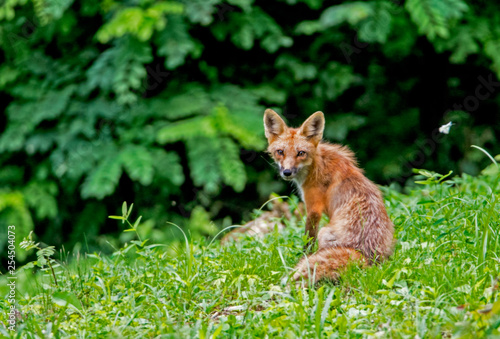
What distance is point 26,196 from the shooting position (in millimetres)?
6422

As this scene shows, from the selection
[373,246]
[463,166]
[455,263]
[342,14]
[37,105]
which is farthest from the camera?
[463,166]

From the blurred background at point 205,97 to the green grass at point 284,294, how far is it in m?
1.97

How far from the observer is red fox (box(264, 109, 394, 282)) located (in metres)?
3.60

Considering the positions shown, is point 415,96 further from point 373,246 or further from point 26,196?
point 26,196

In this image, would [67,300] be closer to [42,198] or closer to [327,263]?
[327,263]

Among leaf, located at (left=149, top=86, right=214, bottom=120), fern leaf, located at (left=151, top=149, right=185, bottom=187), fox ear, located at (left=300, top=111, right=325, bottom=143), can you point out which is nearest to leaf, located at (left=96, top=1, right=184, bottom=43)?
leaf, located at (left=149, top=86, right=214, bottom=120)

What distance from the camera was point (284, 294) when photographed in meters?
3.20

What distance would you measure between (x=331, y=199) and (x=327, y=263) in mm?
822

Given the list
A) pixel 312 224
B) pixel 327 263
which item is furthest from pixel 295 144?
pixel 327 263

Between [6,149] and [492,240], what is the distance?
18.5 ft

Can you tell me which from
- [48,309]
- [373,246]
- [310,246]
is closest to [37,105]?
[48,309]

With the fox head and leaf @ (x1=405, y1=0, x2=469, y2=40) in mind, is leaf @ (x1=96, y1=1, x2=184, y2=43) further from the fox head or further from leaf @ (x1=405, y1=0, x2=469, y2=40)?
leaf @ (x1=405, y1=0, x2=469, y2=40)

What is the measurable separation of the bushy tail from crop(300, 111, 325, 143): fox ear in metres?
1.17

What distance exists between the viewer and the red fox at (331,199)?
11.8ft
